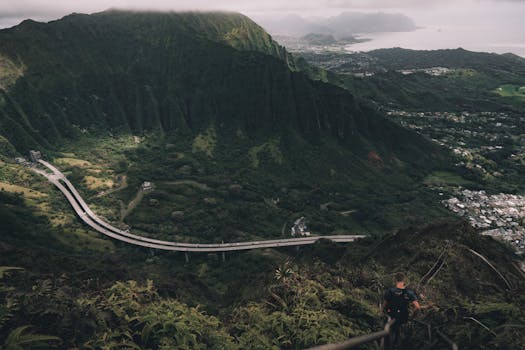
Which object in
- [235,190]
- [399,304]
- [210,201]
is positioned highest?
[399,304]

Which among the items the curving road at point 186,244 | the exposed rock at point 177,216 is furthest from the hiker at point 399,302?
the exposed rock at point 177,216

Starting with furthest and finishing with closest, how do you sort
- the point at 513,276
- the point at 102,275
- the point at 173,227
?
the point at 173,227 → the point at 102,275 → the point at 513,276

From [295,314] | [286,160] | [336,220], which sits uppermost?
[295,314]

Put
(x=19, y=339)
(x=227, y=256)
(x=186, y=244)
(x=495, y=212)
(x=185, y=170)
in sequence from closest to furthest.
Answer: (x=19, y=339) < (x=227, y=256) < (x=186, y=244) < (x=495, y=212) < (x=185, y=170)

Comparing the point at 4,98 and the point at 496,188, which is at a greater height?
the point at 4,98

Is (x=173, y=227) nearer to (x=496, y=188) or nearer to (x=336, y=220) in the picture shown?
(x=336, y=220)

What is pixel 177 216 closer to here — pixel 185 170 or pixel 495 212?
pixel 185 170

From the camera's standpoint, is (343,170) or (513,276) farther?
(343,170)

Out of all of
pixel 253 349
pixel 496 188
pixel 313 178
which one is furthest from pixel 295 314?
pixel 496 188

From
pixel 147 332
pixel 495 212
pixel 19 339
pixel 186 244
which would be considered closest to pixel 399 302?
pixel 147 332
